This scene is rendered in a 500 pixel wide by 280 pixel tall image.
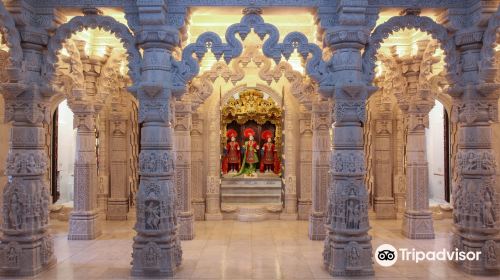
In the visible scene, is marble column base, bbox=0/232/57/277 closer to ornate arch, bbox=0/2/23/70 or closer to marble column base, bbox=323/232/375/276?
ornate arch, bbox=0/2/23/70

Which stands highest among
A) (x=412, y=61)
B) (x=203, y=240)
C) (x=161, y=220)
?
(x=412, y=61)

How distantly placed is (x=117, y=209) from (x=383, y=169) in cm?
723

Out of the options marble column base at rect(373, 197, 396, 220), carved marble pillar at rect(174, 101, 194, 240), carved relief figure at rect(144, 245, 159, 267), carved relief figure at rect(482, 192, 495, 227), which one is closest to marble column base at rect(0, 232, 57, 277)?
carved relief figure at rect(144, 245, 159, 267)

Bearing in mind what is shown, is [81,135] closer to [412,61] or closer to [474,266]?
[412,61]

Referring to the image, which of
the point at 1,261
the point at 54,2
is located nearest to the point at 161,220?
the point at 1,261

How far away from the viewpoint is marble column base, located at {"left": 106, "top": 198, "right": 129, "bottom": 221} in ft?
38.2

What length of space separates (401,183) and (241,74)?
236 inches

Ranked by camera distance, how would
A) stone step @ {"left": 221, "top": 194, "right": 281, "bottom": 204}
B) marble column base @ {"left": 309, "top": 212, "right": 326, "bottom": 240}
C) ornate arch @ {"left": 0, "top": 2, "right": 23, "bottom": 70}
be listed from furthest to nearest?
1. stone step @ {"left": 221, "top": 194, "right": 281, "bottom": 204}
2. marble column base @ {"left": 309, "top": 212, "right": 326, "bottom": 240}
3. ornate arch @ {"left": 0, "top": 2, "right": 23, "bottom": 70}

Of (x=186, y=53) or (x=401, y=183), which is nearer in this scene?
(x=186, y=53)

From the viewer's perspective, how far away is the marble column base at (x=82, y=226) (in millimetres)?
8961

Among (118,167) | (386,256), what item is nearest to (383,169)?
(386,256)

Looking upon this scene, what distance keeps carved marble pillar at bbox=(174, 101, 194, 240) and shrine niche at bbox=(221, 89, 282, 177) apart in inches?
251

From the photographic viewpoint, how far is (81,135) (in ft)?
29.8

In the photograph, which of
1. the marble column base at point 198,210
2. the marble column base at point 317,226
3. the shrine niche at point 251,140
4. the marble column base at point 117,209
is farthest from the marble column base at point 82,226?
the shrine niche at point 251,140
